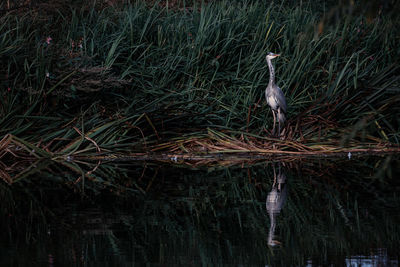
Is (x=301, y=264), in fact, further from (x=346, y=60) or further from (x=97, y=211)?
(x=346, y=60)

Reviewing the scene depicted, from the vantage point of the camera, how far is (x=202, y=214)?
17.3 feet

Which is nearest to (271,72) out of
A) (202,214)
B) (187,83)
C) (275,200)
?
(187,83)

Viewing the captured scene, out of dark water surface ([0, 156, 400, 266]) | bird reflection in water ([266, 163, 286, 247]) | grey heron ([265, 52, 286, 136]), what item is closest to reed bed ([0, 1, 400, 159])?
grey heron ([265, 52, 286, 136])

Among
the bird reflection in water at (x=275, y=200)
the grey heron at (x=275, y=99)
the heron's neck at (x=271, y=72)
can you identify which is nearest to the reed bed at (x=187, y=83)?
the grey heron at (x=275, y=99)

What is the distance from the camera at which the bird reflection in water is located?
4.39 m

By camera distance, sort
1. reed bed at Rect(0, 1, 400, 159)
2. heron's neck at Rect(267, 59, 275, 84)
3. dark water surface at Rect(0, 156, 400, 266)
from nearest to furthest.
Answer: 1. dark water surface at Rect(0, 156, 400, 266)
2. reed bed at Rect(0, 1, 400, 159)
3. heron's neck at Rect(267, 59, 275, 84)

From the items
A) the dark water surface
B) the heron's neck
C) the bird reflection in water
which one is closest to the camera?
the dark water surface

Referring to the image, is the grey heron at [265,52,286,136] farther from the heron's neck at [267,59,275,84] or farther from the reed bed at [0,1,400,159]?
the reed bed at [0,1,400,159]

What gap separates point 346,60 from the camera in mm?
10258

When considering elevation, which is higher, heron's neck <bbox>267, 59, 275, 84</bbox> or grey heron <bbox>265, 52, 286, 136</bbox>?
heron's neck <bbox>267, 59, 275, 84</bbox>

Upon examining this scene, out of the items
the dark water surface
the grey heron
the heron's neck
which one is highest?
the heron's neck

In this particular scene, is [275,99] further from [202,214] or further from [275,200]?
[202,214]

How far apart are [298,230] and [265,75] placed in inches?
230

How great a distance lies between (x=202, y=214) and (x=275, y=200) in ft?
2.53
